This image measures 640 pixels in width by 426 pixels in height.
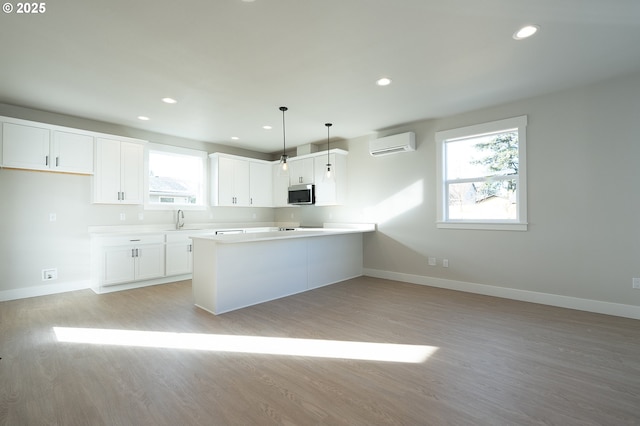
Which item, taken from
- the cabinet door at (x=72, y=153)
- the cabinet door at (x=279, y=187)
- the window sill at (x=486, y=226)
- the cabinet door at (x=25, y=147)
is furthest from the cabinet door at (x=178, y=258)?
the window sill at (x=486, y=226)

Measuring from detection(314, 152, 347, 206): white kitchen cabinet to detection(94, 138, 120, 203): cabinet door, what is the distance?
3443mm

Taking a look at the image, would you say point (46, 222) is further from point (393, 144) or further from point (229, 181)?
point (393, 144)

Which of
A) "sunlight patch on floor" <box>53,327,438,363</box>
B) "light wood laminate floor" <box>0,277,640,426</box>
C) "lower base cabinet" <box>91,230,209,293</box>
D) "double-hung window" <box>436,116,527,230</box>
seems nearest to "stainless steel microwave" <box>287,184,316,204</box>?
"lower base cabinet" <box>91,230,209,293</box>

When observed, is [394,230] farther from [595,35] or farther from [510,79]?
[595,35]

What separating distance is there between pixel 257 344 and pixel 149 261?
10.3 ft

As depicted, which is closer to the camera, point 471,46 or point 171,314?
point 471,46

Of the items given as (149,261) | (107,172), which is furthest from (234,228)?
(107,172)

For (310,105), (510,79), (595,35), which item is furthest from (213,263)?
(595,35)

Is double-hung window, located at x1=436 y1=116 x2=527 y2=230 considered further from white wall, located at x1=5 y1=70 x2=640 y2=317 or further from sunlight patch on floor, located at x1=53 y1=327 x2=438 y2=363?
sunlight patch on floor, located at x1=53 y1=327 x2=438 y2=363

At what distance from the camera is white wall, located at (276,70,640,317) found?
3402 mm

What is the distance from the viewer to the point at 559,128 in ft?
12.4

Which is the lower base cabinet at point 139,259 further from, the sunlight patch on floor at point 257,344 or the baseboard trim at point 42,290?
the sunlight patch on floor at point 257,344

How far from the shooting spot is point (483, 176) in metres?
4.46

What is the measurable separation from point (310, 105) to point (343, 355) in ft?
10.4
